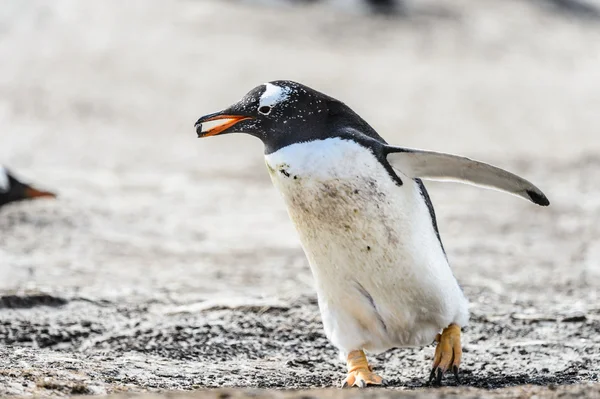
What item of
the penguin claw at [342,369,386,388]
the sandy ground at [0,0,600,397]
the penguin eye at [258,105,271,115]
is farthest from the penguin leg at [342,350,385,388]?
the penguin eye at [258,105,271,115]

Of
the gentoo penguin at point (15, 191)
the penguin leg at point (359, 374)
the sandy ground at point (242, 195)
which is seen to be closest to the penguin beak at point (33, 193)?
the gentoo penguin at point (15, 191)

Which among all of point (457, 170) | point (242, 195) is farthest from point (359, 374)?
point (242, 195)

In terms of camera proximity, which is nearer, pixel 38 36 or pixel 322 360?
pixel 322 360

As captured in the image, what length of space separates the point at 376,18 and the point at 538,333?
455 inches

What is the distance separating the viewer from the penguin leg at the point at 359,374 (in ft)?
10.2

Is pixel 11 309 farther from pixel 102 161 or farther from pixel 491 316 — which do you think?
pixel 102 161

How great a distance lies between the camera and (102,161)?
959 cm

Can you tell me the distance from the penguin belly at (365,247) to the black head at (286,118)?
56 mm

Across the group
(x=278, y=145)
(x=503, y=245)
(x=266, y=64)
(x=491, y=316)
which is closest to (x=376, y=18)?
(x=266, y=64)

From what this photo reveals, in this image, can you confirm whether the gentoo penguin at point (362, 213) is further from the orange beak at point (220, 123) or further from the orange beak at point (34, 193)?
the orange beak at point (34, 193)

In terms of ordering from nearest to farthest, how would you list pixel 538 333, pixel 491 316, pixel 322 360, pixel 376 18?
1. pixel 322 360
2. pixel 538 333
3. pixel 491 316
4. pixel 376 18

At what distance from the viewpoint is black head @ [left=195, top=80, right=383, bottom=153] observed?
3090 mm

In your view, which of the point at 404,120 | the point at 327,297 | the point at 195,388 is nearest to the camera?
the point at 195,388

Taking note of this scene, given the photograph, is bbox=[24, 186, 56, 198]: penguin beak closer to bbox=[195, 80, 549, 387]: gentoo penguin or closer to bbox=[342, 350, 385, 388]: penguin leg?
bbox=[195, 80, 549, 387]: gentoo penguin
